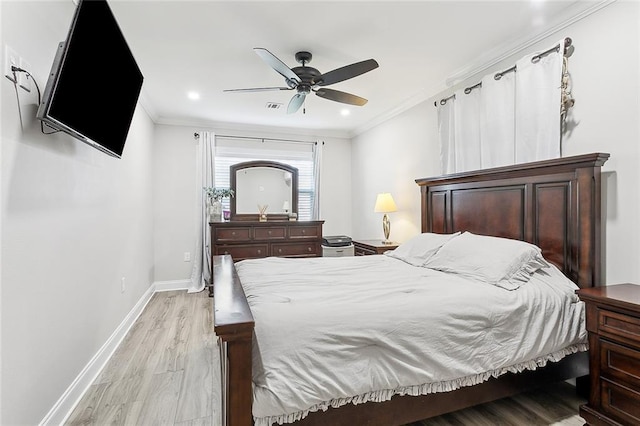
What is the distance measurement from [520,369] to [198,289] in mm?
4109

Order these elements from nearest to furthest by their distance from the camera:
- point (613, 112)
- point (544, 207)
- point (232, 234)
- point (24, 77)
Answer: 1. point (24, 77)
2. point (613, 112)
3. point (544, 207)
4. point (232, 234)

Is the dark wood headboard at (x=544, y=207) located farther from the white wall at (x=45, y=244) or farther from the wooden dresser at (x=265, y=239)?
the white wall at (x=45, y=244)

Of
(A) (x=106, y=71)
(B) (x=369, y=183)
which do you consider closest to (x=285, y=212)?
(B) (x=369, y=183)

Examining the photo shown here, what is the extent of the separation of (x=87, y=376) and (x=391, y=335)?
2.08 m

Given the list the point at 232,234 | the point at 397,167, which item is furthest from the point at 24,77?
the point at 397,167

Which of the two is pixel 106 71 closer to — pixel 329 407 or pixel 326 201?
pixel 329 407

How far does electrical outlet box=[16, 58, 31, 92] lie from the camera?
1426 millimetres

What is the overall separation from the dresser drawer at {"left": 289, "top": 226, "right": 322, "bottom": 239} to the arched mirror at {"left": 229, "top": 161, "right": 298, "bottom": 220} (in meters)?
0.53

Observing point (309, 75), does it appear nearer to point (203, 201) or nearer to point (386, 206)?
point (386, 206)

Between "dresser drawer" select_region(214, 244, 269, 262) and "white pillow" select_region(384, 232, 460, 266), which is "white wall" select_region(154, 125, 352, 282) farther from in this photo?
"white pillow" select_region(384, 232, 460, 266)

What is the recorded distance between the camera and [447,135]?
3.31 meters

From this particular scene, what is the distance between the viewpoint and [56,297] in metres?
1.73

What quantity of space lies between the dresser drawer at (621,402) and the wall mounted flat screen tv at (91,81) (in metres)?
2.96

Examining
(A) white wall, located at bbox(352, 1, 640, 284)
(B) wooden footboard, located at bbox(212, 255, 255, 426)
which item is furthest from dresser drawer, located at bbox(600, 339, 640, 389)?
(B) wooden footboard, located at bbox(212, 255, 255, 426)
